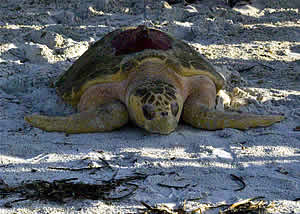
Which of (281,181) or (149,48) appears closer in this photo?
(281,181)

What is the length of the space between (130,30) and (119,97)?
0.71m

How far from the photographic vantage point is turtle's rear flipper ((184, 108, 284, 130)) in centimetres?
280

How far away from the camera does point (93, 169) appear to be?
220 cm

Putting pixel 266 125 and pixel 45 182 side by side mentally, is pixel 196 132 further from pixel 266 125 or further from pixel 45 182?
pixel 45 182

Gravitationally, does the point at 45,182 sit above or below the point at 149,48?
below

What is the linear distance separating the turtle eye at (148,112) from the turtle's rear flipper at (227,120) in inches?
14.4

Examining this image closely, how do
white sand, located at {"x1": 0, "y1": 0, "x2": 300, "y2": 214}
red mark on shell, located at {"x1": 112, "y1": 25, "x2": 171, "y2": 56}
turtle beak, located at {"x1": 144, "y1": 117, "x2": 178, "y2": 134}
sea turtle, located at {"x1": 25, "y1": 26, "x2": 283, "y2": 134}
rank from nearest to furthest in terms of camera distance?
white sand, located at {"x1": 0, "y1": 0, "x2": 300, "y2": 214} < turtle beak, located at {"x1": 144, "y1": 117, "x2": 178, "y2": 134} < sea turtle, located at {"x1": 25, "y1": 26, "x2": 283, "y2": 134} < red mark on shell, located at {"x1": 112, "y1": 25, "x2": 171, "y2": 56}

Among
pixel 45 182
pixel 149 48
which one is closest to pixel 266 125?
pixel 149 48

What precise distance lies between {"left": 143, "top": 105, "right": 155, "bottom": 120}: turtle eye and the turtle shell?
A: 432mm

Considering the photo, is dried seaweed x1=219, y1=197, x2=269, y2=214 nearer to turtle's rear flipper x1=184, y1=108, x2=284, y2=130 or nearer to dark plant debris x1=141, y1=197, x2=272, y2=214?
dark plant debris x1=141, y1=197, x2=272, y2=214

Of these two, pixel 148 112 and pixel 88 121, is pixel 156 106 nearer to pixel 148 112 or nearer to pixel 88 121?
pixel 148 112

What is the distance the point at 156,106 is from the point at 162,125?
0.14 metres

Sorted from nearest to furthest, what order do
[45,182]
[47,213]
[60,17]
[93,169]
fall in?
[47,213] < [45,182] < [93,169] < [60,17]

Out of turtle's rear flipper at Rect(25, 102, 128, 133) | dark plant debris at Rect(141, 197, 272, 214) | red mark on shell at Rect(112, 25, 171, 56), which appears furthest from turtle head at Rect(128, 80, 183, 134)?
dark plant debris at Rect(141, 197, 272, 214)
